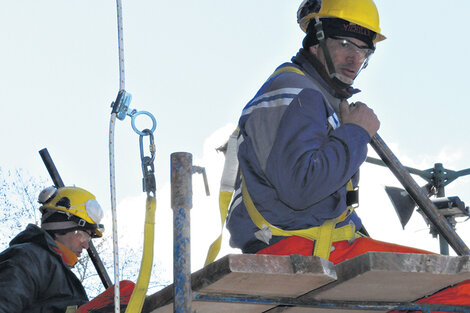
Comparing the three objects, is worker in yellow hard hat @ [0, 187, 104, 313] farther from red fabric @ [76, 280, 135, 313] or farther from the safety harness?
the safety harness

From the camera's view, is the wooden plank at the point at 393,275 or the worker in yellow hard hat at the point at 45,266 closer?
the wooden plank at the point at 393,275

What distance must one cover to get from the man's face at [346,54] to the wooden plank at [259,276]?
60.7 inches

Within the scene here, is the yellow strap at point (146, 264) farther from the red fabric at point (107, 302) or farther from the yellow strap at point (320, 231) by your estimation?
the red fabric at point (107, 302)

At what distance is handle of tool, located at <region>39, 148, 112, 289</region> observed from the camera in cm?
915

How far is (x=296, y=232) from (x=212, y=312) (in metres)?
0.56

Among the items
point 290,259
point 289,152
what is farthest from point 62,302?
point 290,259

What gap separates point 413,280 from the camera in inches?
134

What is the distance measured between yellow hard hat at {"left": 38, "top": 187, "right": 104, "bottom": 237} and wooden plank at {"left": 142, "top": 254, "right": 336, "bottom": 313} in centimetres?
456

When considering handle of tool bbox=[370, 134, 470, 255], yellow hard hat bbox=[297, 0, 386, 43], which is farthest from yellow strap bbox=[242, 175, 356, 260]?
handle of tool bbox=[370, 134, 470, 255]

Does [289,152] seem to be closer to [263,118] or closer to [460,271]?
[263,118]

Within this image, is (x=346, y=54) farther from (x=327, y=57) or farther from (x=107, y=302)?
(x=107, y=302)

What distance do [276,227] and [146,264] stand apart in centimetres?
80

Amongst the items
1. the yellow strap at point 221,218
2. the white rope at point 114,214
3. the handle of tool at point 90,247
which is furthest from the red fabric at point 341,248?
the handle of tool at point 90,247

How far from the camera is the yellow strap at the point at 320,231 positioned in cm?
396
